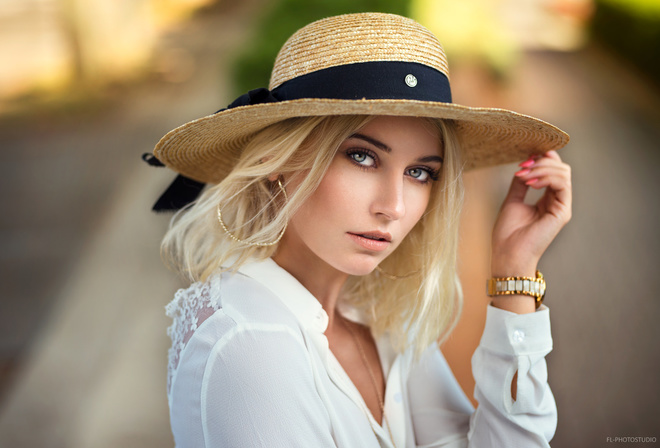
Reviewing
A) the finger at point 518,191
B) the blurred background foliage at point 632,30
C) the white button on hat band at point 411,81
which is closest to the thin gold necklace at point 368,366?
the finger at point 518,191

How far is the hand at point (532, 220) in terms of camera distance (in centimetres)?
192

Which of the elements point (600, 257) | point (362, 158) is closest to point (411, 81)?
point (362, 158)

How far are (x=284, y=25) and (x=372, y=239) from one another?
5.52 m

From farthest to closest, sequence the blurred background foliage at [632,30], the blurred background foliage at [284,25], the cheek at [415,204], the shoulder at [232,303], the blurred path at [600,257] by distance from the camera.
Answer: the blurred background foliage at [632,30] → the blurred background foliage at [284,25] → the blurred path at [600,257] → the cheek at [415,204] → the shoulder at [232,303]

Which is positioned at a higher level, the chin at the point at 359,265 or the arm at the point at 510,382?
the chin at the point at 359,265

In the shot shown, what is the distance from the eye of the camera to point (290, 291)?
1.67m

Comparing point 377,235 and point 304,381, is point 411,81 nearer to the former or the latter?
point 377,235

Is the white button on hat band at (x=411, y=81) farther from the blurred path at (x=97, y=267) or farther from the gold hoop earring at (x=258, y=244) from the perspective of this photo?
the blurred path at (x=97, y=267)

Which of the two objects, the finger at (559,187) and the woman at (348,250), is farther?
the finger at (559,187)

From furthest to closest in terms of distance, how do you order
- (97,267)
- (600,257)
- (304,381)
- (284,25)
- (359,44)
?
(284,25) → (97,267) → (600,257) → (359,44) → (304,381)

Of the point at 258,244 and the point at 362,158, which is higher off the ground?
the point at 362,158

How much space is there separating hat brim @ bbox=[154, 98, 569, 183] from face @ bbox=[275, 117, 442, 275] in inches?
4.3

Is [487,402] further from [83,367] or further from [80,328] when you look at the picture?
[80,328]

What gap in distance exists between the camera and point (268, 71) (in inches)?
215
